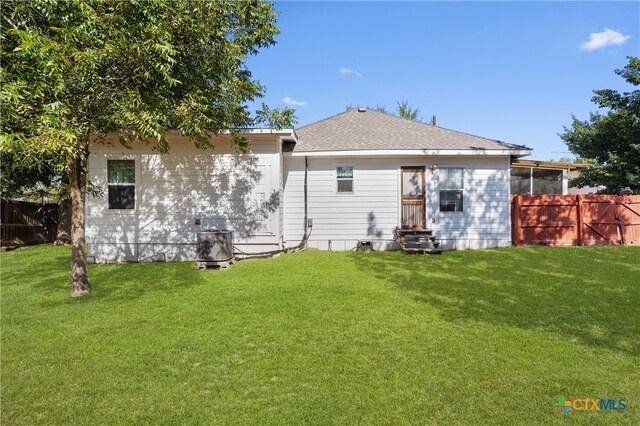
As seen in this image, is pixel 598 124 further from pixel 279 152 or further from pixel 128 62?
pixel 128 62

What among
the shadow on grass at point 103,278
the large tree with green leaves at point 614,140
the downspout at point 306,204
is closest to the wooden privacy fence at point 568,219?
the large tree with green leaves at point 614,140

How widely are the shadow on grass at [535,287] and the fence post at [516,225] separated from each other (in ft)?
2.99

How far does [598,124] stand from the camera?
15750 mm

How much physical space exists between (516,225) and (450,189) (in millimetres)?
2527

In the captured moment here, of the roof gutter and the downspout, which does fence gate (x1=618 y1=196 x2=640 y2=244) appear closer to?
the roof gutter

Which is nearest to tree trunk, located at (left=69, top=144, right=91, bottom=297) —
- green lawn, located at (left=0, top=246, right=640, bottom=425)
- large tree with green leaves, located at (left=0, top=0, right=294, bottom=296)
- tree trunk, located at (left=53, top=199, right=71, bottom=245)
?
large tree with green leaves, located at (left=0, top=0, right=294, bottom=296)

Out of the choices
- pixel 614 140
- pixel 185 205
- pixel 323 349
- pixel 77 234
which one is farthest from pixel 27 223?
pixel 614 140

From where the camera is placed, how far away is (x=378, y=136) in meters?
11.5

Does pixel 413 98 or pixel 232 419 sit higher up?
pixel 413 98

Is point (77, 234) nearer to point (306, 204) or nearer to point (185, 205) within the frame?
A: point (185, 205)

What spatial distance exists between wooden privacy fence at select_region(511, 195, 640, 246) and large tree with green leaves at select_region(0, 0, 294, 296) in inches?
364

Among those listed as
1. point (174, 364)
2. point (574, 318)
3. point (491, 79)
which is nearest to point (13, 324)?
point (174, 364)

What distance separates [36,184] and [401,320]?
705 inches

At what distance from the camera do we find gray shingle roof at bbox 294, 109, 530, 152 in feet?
34.6
